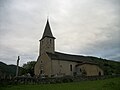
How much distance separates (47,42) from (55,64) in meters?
7.10

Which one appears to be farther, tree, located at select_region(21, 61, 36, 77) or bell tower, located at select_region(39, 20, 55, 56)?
tree, located at select_region(21, 61, 36, 77)

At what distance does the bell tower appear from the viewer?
150 ft

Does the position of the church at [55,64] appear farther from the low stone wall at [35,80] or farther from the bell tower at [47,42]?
the low stone wall at [35,80]

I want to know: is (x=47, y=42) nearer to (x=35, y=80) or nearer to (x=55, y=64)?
(x=55, y=64)

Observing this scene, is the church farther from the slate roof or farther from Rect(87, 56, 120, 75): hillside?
Rect(87, 56, 120, 75): hillside

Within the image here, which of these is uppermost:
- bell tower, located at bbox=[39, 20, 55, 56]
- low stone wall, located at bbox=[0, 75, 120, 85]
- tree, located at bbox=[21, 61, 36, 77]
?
bell tower, located at bbox=[39, 20, 55, 56]

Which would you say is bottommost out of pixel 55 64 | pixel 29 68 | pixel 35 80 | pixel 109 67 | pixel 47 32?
pixel 35 80

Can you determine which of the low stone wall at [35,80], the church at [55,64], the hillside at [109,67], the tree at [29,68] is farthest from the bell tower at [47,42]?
the low stone wall at [35,80]

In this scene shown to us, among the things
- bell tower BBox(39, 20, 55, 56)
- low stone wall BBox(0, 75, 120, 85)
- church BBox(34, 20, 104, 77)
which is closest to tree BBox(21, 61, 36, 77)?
church BBox(34, 20, 104, 77)

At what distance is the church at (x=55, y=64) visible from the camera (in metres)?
43.1

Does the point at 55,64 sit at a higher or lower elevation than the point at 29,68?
higher

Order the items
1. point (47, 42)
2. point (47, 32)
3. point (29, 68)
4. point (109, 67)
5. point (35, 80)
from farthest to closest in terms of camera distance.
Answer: point (109, 67)
point (29, 68)
point (47, 32)
point (47, 42)
point (35, 80)

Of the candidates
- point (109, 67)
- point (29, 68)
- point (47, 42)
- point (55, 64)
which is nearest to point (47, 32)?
point (47, 42)

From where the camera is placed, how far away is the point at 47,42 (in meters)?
46.2
